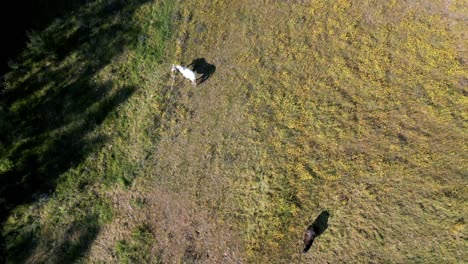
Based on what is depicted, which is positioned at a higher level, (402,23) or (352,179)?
(402,23)

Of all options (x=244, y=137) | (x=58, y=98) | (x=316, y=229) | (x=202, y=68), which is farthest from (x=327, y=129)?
(x=58, y=98)

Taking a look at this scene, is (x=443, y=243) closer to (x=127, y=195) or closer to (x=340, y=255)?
(x=340, y=255)

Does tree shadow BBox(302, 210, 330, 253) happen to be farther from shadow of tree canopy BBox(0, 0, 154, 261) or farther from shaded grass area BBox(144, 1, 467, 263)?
shadow of tree canopy BBox(0, 0, 154, 261)

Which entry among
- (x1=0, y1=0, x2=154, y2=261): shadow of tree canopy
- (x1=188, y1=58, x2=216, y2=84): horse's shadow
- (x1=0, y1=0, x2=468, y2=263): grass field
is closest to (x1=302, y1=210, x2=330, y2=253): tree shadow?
(x1=0, y1=0, x2=468, y2=263): grass field

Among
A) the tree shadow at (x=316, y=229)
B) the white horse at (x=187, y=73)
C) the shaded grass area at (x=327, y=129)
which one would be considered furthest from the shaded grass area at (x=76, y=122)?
the tree shadow at (x=316, y=229)

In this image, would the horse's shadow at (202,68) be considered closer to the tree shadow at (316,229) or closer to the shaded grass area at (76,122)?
the shaded grass area at (76,122)

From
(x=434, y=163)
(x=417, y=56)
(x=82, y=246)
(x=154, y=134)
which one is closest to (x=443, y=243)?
(x=434, y=163)

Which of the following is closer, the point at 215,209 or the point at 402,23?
the point at 215,209
